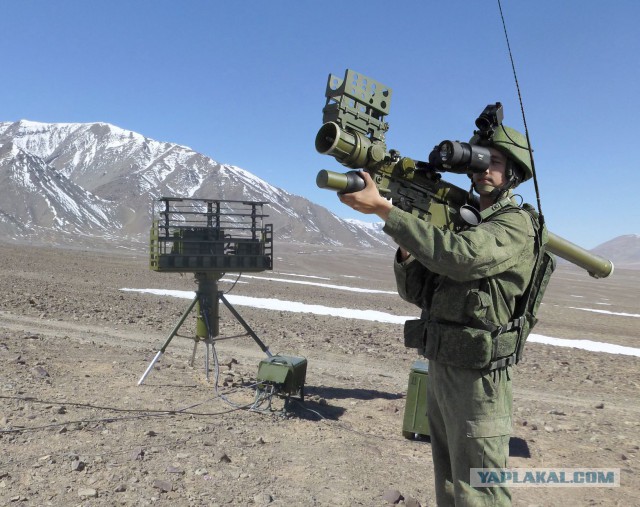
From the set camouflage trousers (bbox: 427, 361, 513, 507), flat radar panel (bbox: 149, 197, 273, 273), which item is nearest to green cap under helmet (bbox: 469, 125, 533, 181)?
camouflage trousers (bbox: 427, 361, 513, 507)

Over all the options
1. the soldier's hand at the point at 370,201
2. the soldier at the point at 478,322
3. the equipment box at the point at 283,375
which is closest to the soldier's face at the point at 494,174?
the soldier at the point at 478,322

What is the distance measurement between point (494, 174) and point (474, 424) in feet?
4.88

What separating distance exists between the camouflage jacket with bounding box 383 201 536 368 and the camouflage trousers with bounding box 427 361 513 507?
13 centimetres

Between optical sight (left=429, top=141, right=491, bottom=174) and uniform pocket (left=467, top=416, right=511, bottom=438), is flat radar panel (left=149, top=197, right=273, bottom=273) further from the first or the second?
uniform pocket (left=467, top=416, right=511, bottom=438)

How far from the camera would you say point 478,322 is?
10.0 feet

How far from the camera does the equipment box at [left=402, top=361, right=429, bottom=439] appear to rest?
671cm

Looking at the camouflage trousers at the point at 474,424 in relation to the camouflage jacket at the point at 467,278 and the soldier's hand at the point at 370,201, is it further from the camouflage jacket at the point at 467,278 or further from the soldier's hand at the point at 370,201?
the soldier's hand at the point at 370,201

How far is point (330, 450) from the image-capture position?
6273 mm

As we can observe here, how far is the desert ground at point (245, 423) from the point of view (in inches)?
204

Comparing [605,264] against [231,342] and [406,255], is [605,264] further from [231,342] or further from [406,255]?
[231,342]

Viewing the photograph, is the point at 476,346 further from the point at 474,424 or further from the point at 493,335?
the point at 474,424

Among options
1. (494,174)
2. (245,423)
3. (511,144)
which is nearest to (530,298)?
(494,174)

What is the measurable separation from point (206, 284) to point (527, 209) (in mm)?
6135

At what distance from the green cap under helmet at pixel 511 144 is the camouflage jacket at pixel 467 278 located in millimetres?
273
